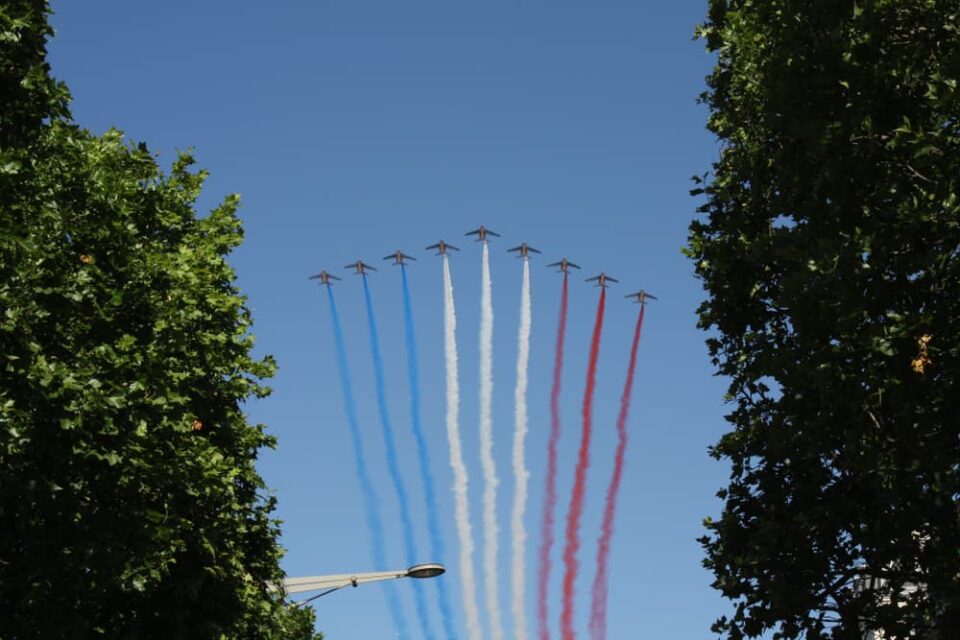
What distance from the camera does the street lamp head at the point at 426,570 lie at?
37.9 m

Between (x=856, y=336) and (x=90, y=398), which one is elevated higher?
(x=90, y=398)

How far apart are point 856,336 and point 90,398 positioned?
13630 mm

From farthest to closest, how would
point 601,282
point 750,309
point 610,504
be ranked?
1. point 601,282
2. point 610,504
3. point 750,309

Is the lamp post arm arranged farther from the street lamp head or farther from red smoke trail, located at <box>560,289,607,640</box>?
red smoke trail, located at <box>560,289,607,640</box>

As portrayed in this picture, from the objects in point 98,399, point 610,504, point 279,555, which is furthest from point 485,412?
point 98,399

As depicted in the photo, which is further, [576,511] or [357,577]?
[576,511]

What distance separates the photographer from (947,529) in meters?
21.7

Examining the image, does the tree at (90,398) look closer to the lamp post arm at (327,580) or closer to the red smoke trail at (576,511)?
the lamp post arm at (327,580)

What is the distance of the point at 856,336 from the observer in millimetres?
21156

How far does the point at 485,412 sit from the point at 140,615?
45695mm

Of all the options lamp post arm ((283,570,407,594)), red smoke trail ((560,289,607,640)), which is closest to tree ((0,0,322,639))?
lamp post arm ((283,570,407,594))

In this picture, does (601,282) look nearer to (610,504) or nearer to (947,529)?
(610,504)

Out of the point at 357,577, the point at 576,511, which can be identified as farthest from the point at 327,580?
the point at 576,511

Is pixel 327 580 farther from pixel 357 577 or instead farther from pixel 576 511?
pixel 576 511
